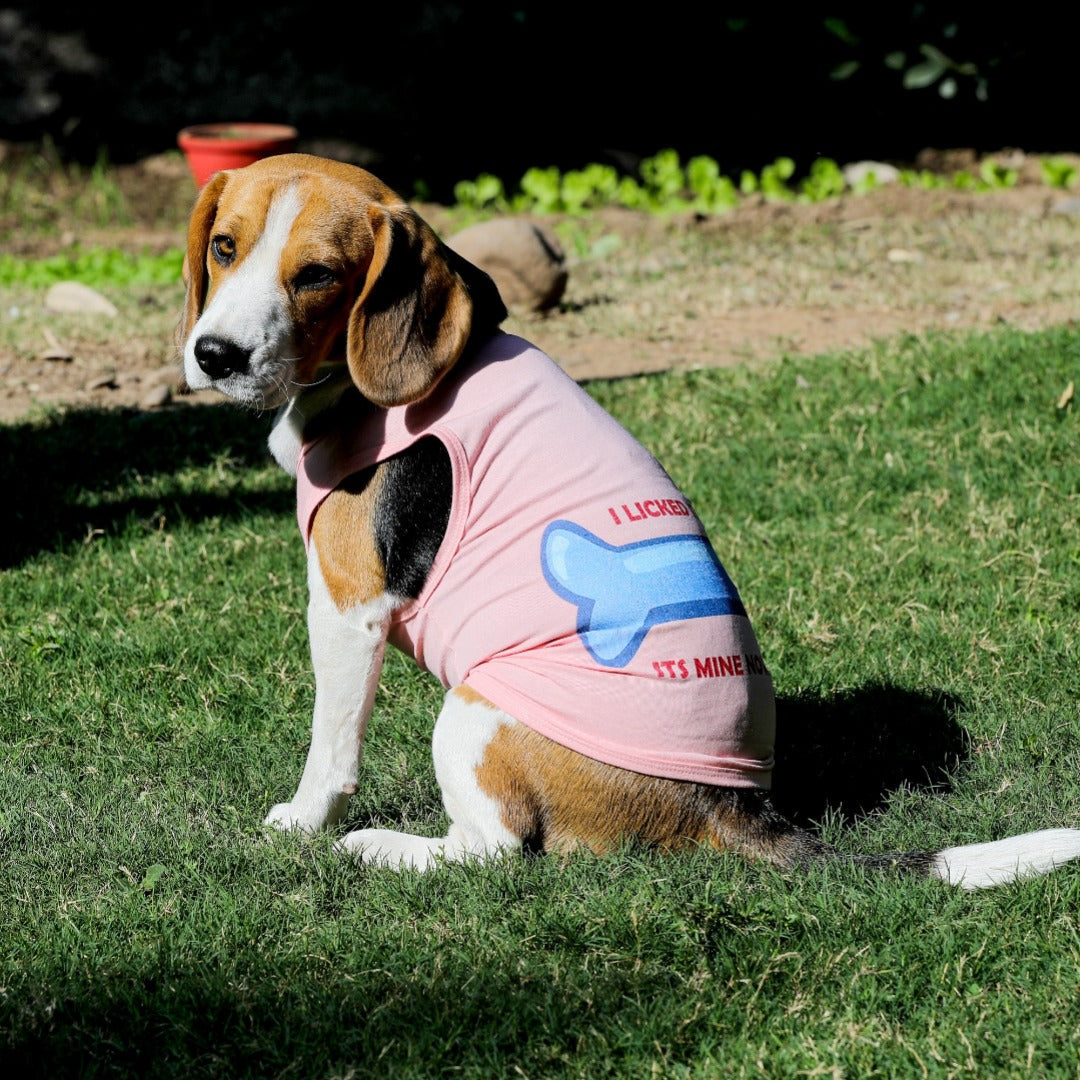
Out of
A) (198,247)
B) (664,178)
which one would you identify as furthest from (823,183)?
(198,247)

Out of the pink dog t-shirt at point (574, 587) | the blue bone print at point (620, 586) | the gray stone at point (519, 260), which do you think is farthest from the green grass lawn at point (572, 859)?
the gray stone at point (519, 260)

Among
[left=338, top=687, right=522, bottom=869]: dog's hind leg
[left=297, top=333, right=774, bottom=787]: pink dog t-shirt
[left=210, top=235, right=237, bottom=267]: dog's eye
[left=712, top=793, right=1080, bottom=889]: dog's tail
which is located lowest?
[left=712, top=793, right=1080, bottom=889]: dog's tail

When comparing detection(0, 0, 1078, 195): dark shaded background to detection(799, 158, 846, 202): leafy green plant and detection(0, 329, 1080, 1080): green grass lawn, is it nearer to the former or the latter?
detection(799, 158, 846, 202): leafy green plant

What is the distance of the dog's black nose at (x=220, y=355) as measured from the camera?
318cm

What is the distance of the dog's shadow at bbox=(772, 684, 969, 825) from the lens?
3.85 m

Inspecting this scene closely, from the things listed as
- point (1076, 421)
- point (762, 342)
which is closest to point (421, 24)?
point (762, 342)

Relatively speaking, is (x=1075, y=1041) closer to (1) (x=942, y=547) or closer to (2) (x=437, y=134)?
(1) (x=942, y=547)

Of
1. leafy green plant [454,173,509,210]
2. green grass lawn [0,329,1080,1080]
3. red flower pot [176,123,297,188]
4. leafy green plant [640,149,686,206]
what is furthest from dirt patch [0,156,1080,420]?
green grass lawn [0,329,1080,1080]

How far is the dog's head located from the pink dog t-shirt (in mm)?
153

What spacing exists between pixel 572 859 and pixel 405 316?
1.34 m

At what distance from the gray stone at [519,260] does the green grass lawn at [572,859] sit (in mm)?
2178

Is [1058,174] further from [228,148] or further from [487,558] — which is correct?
[487,558]

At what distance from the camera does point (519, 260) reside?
8453 millimetres

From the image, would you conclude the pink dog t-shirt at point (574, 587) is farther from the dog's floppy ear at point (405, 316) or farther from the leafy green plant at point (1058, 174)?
the leafy green plant at point (1058, 174)
